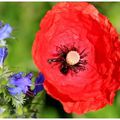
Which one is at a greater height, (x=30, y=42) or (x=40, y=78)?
(x=30, y=42)

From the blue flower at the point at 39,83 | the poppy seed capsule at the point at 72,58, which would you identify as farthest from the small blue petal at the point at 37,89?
the poppy seed capsule at the point at 72,58

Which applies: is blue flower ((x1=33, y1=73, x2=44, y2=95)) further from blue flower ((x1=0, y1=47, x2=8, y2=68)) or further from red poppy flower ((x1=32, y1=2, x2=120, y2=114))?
blue flower ((x1=0, y1=47, x2=8, y2=68))

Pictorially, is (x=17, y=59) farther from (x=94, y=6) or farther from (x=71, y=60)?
(x=94, y=6)

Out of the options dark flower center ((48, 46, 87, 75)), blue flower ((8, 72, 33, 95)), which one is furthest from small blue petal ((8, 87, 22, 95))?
Answer: dark flower center ((48, 46, 87, 75))

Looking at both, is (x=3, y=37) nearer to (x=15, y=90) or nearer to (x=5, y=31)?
(x=5, y=31)

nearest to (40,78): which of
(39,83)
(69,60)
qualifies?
(39,83)
